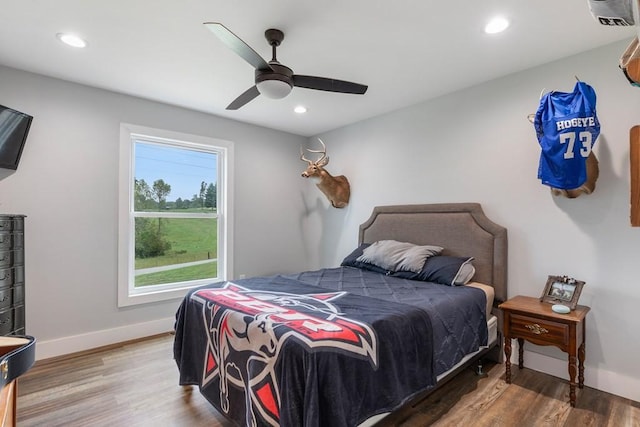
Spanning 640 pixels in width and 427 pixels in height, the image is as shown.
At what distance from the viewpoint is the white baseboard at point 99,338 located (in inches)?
115

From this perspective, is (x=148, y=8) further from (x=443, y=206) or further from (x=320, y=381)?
(x=443, y=206)

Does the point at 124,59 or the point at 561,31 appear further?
the point at 124,59

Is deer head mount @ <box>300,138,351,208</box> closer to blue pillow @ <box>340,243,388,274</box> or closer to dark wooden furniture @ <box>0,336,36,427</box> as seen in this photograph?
blue pillow @ <box>340,243,388,274</box>

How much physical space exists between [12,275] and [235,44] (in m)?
2.55

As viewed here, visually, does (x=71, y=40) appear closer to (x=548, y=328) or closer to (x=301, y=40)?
(x=301, y=40)

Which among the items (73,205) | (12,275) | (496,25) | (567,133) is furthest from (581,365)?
(73,205)

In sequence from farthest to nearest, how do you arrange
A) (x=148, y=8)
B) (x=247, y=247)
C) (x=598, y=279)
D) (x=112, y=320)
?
1. (x=247, y=247)
2. (x=112, y=320)
3. (x=598, y=279)
4. (x=148, y=8)

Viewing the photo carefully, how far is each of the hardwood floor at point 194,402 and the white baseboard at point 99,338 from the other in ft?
0.48

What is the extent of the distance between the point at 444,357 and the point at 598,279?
145 cm

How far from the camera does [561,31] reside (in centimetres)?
227

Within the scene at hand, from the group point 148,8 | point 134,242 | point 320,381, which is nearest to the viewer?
point 320,381

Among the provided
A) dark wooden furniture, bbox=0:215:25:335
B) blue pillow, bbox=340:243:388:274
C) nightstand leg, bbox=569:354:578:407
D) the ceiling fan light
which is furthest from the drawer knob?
dark wooden furniture, bbox=0:215:25:335

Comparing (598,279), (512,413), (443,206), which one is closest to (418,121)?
(443,206)

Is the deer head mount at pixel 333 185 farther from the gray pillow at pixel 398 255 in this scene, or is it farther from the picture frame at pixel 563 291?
the picture frame at pixel 563 291
